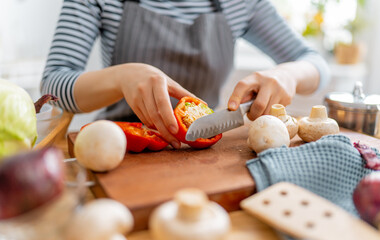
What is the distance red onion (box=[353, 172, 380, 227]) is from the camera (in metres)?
0.49

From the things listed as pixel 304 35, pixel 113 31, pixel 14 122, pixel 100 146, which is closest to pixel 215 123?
pixel 100 146

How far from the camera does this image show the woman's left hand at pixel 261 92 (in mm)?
878

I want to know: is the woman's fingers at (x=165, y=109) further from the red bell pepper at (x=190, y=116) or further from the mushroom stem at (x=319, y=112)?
the mushroom stem at (x=319, y=112)

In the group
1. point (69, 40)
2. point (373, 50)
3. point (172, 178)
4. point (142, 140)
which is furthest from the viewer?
point (373, 50)

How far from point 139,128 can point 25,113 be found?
0.80 ft

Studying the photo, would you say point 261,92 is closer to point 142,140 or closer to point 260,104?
point 260,104

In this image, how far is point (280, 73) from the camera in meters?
1.00

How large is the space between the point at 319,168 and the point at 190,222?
1.00ft

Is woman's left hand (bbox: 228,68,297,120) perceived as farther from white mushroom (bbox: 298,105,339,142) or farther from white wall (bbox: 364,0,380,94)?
white wall (bbox: 364,0,380,94)

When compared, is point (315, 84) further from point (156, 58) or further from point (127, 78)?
point (127, 78)

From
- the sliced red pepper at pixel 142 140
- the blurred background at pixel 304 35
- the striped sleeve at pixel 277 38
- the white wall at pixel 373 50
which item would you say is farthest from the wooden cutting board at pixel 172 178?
the white wall at pixel 373 50

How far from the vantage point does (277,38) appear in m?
1.31

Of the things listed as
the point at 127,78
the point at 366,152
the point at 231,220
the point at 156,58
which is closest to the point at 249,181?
the point at 231,220

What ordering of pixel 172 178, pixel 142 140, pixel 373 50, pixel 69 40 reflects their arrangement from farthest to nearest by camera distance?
pixel 373 50 → pixel 69 40 → pixel 142 140 → pixel 172 178
